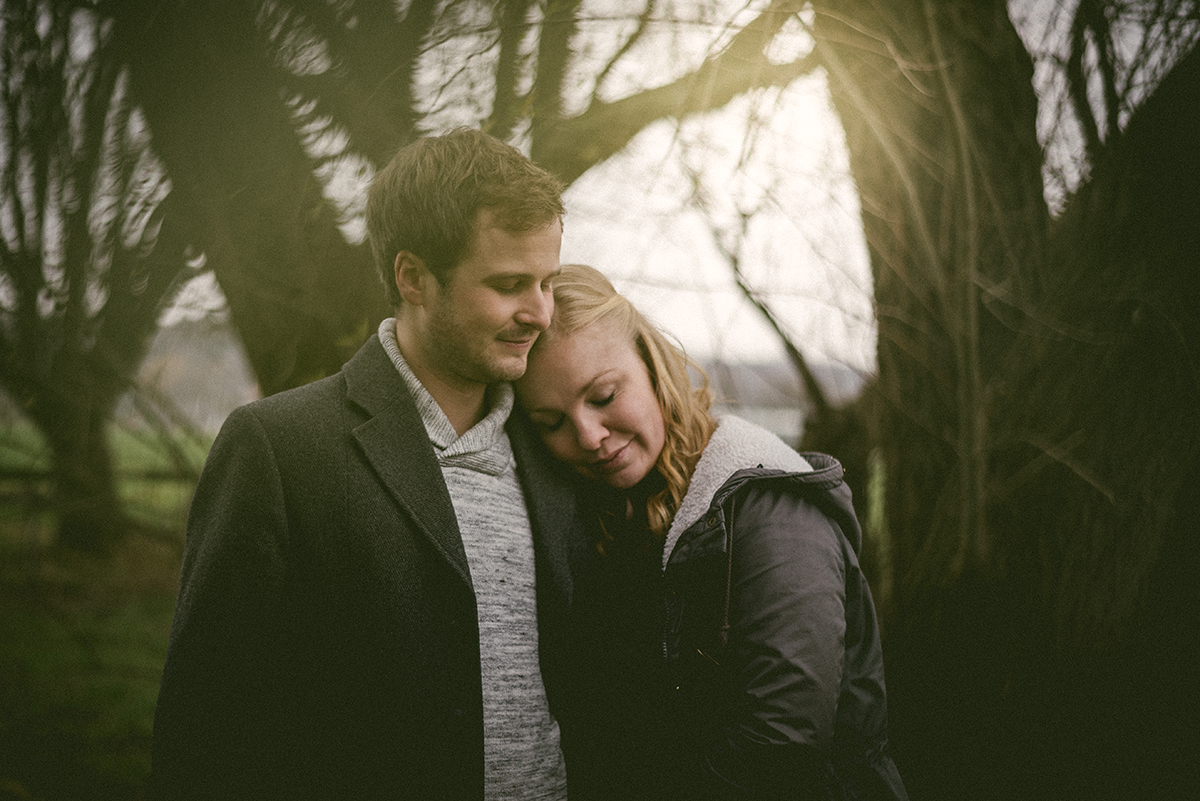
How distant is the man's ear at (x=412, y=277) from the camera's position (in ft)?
5.09

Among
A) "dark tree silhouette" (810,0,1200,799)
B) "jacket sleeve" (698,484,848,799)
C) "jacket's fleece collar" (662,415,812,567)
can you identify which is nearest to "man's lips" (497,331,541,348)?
"jacket's fleece collar" (662,415,812,567)

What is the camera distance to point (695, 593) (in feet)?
4.94

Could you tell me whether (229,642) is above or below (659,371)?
below

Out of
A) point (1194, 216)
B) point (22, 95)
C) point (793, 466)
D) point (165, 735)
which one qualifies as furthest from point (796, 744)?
point (22, 95)

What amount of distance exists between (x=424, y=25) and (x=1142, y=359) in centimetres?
311

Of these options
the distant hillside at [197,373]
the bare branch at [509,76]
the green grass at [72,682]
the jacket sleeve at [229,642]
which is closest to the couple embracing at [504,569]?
the jacket sleeve at [229,642]

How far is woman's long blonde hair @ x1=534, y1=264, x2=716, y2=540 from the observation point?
1.68 meters

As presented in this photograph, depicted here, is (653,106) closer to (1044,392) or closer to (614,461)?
(614,461)

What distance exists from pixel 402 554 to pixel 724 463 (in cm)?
84

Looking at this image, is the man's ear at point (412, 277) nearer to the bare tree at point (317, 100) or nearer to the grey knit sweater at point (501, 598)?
the grey knit sweater at point (501, 598)

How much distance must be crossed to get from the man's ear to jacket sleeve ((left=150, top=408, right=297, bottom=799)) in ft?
1.65

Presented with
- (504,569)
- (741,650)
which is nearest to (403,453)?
(504,569)

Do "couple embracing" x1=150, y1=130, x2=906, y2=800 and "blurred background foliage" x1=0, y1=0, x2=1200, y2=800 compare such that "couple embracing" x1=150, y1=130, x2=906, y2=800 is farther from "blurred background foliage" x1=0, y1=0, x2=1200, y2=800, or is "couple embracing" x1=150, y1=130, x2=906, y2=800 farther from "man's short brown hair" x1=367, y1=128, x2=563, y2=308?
"blurred background foliage" x1=0, y1=0, x2=1200, y2=800

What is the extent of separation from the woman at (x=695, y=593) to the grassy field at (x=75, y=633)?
6.05 ft
